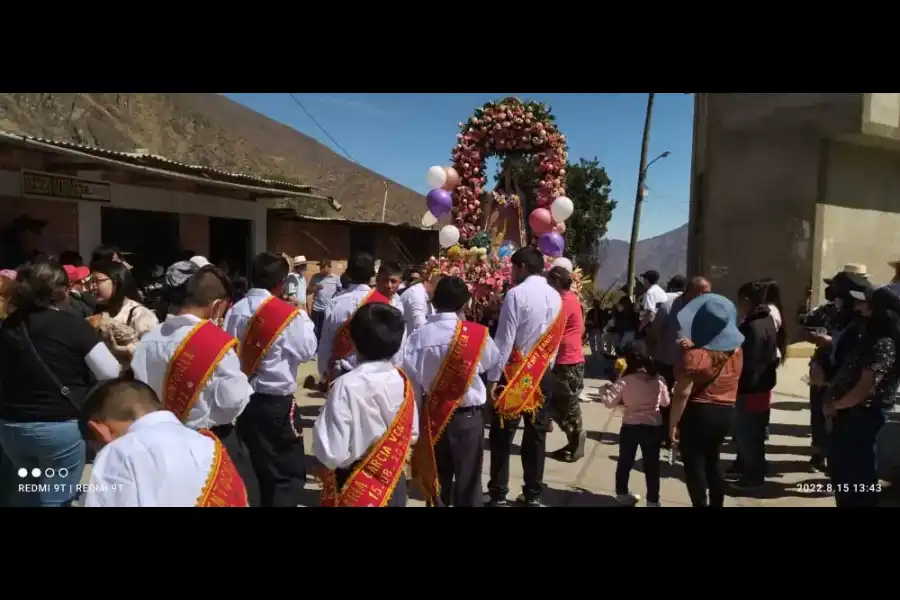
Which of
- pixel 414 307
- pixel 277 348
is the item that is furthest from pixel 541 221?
pixel 277 348

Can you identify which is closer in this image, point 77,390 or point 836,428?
point 77,390

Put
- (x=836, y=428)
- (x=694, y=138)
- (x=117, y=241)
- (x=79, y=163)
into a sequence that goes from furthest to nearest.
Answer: (x=694, y=138), (x=117, y=241), (x=79, y=163), (x=836, y=428)

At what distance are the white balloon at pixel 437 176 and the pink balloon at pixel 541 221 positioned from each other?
1104mm

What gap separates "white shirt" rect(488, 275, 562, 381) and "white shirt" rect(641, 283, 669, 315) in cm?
261

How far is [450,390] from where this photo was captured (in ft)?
10.2

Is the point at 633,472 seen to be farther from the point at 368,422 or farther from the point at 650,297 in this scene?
the point at 368,422

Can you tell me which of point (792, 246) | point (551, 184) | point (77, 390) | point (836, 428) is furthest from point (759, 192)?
point (77, 390)

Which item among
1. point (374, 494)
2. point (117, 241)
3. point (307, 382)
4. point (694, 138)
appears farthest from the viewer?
point (694, 138)

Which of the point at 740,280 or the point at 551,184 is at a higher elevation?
the point at 551,184

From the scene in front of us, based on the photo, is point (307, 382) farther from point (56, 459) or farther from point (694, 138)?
point (694, 138)

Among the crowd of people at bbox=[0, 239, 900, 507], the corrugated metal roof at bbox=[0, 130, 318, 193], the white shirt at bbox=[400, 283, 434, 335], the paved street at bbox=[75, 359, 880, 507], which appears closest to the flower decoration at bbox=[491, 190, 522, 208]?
the paved street at bbox=[75, 359, 880, 507]

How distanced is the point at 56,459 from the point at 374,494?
5.13 feet

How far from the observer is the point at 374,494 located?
8.07 feet

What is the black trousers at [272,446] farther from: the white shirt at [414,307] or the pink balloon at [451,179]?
the pink balloon at [451,179]
